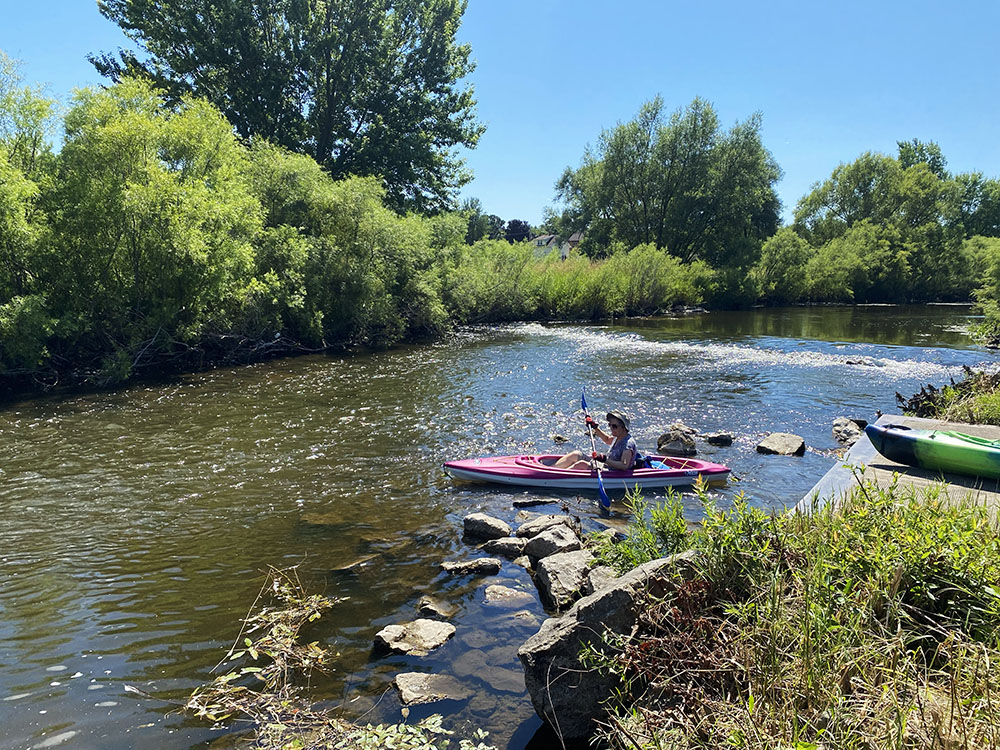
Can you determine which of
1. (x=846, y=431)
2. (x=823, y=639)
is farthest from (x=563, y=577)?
(x=846, y=431)

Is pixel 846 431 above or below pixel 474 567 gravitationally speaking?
above

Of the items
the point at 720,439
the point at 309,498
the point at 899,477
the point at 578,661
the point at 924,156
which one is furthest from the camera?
the point at 924,156

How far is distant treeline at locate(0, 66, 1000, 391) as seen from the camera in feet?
47.4

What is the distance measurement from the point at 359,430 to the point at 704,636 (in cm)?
959

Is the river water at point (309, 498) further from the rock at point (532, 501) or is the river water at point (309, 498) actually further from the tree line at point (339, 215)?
the tree line at point (339, 215)

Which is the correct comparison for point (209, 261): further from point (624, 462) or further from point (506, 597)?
point (506, 597)

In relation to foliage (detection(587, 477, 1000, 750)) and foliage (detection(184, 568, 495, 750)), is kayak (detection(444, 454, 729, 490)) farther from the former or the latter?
foliage (detection(587, 477, 1000, 750))

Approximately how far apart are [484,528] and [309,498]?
9.61ft

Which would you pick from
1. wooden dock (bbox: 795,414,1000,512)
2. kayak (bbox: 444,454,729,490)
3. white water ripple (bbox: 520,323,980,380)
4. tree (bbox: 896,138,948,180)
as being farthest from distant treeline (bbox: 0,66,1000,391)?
tree (bbox: 896,138,948,180)

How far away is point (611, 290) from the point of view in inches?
1368

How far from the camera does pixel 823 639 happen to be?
3.07m

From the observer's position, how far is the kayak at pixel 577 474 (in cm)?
886

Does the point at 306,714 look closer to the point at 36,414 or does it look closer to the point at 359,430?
the point at 359,430

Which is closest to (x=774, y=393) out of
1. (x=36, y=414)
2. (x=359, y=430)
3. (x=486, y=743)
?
(x=359, y=430)
